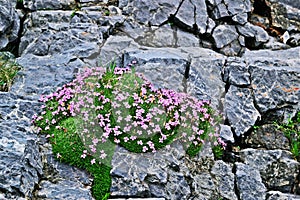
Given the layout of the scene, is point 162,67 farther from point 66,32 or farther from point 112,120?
point 66,32

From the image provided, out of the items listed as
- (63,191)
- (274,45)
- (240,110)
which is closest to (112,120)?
(63,191)

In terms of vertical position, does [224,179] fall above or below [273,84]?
below

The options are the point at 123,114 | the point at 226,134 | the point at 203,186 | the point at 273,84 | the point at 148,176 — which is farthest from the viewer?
the point at 273,84

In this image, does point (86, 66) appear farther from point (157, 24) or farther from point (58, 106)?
point (157, 24)

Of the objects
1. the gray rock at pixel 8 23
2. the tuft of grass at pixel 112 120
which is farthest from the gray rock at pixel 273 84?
the gray rock at pixel 8 23

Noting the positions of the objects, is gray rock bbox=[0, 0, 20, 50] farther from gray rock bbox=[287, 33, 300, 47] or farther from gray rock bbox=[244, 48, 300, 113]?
gray rock bbox=[287, 33, 300, 47]

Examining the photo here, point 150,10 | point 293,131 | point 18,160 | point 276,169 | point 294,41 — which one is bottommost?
point 276,169

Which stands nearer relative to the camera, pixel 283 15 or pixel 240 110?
pixel 240 110
